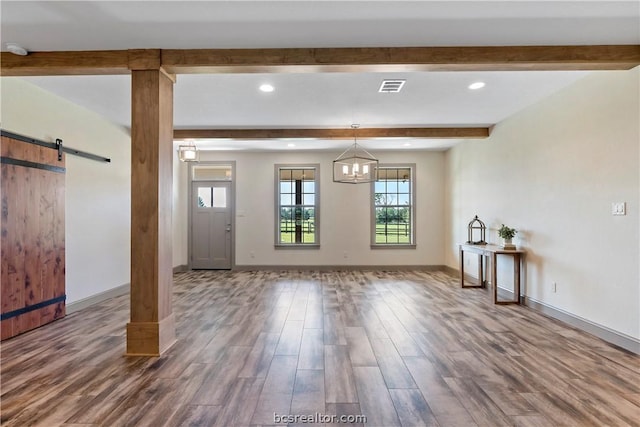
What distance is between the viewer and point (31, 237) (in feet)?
11.8

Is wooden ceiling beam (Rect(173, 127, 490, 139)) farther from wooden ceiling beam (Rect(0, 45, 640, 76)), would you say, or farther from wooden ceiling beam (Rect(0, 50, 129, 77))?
wooden ceiling beam (Rect(0, 50, 129, 77))

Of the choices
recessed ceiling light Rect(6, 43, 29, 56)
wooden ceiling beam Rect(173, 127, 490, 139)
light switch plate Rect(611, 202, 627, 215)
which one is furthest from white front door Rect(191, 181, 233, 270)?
light switch plate Rect(611, 202, 627, 215)

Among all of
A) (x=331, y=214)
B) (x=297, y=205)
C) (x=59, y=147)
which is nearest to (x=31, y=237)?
(x=59, y=147)

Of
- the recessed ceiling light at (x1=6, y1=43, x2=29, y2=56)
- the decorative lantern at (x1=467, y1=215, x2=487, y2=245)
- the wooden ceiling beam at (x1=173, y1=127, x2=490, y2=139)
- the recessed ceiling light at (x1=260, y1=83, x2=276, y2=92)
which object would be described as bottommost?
the decorative lantern at (x1=467, y1=215, x2=487, y2=245)

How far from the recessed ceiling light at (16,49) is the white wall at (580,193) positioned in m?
5.44

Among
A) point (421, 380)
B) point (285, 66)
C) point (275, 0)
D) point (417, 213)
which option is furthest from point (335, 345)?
point (417, 213)

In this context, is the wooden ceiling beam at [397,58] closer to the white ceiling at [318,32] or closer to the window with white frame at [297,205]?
the white ceiling at [318,32]

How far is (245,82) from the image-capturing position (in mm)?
3615

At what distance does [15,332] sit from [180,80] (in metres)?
3.12

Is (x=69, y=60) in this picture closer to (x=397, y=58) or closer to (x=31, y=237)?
(x=31, y=237)

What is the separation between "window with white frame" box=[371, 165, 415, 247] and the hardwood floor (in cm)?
338

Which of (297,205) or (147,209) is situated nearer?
(147,209)

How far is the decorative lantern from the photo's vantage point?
5.71 m

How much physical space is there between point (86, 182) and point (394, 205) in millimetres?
5868
